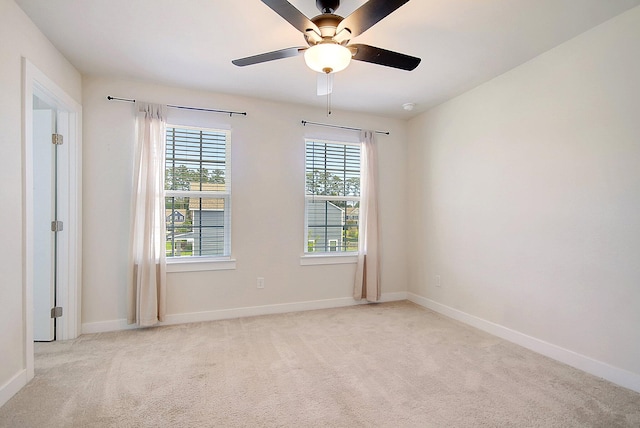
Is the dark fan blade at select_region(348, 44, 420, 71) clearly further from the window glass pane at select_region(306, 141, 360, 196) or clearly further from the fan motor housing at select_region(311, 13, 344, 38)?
the window glass pane at select_region(306, 141, 360, 196)

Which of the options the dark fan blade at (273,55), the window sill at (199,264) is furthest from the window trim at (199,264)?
the dark fan blade at (273,55)

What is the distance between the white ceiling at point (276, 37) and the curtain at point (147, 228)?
57cm

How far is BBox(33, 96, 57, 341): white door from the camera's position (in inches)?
111

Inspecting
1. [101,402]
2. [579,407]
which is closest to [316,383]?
[101,402]

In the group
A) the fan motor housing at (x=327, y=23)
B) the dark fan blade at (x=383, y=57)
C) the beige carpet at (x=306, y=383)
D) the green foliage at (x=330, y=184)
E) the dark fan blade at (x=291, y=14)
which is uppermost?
the fan motor housing at (x=327, y=23)

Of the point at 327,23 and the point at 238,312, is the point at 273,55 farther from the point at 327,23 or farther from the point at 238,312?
the point at 238,312

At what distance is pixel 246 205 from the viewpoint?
12.0 ft

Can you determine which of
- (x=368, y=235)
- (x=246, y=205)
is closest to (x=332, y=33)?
(x=246, y=205)

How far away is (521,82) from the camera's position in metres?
2.86

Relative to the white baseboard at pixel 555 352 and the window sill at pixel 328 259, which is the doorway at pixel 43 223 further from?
the white baseboard at pixel 555 352

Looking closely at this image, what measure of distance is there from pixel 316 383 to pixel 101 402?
1.36 metres

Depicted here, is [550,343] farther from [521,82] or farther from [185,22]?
[185,22]

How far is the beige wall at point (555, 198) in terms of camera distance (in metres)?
2.18

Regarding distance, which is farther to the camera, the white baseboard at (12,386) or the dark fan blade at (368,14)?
the white baseboard at (12,386)
